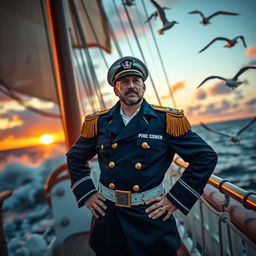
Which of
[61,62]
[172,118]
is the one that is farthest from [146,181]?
[61,62]

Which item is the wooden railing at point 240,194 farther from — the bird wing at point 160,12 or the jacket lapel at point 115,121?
the bird wing at point 160,12

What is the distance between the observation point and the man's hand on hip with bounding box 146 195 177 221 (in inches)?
38.7

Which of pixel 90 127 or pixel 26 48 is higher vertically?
pixel 26 48

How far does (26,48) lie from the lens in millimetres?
5727

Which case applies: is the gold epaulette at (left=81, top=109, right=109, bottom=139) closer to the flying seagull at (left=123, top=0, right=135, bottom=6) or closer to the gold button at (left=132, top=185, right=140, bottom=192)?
the gold button at (left=132, top=185, right=140, bottom=192)

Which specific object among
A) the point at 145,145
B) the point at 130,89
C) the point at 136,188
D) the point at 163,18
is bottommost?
the point at 136,188

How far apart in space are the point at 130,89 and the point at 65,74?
4.92ft

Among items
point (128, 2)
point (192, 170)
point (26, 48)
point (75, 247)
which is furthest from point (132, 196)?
point (26, 48)

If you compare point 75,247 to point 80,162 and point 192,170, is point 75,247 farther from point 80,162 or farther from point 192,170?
point 192,170

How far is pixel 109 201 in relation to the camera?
1099 millimetres

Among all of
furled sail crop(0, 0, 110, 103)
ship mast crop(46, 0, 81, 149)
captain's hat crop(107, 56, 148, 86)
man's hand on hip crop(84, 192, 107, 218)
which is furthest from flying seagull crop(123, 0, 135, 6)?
man's hand on hip crop(84, 192, 107, 218)

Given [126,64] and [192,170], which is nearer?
[192,170]

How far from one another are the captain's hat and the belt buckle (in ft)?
1.82

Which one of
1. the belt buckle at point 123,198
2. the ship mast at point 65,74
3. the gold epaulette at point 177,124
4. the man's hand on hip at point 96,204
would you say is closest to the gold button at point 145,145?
the gold epaulette at point 177,124
